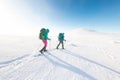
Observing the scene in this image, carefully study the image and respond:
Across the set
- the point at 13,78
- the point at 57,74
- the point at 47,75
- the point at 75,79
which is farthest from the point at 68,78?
the point at 13,78

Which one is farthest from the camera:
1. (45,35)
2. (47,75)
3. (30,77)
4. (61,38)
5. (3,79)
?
(61,38)

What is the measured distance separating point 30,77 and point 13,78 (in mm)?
617

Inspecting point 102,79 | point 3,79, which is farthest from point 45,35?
point 102,79

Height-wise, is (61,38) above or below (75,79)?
above

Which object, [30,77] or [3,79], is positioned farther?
[30,77]

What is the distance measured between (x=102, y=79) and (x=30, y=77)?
296cm

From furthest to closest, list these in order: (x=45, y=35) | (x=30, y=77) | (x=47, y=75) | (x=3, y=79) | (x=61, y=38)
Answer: (x=61, y=38) → (x=45, y=35) → (x=47, y=75) → (x=30, y=77) → (x=3, y=79)

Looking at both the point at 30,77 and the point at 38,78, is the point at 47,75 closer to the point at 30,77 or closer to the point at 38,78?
the point at 38,78

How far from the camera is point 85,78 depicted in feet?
12.8

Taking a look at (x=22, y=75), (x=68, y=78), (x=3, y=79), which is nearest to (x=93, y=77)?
(x=68, y=78)

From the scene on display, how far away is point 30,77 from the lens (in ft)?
12.2

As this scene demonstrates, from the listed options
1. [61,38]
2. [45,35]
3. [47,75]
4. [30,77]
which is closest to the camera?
[30,77]

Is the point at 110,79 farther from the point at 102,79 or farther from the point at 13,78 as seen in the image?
the point at 13,78

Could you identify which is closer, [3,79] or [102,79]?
[3,79]
